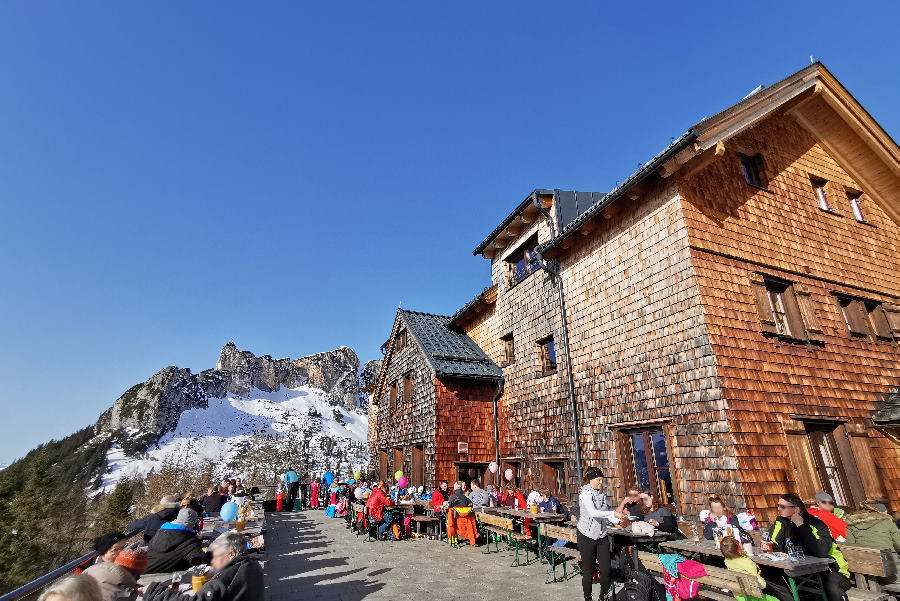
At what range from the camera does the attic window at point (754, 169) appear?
11.8 metres

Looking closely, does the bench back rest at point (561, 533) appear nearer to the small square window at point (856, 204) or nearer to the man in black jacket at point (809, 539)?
the man in black jacket at point (809, 539)

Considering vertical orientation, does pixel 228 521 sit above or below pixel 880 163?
below

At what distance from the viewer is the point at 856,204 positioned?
13.9 metres

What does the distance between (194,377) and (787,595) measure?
15113 cm

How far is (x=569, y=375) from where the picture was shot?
1251 centimetres

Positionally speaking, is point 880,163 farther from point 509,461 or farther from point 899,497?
point 509,461

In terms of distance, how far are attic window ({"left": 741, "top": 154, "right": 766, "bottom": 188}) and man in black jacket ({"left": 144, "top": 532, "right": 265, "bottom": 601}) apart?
13.5 m

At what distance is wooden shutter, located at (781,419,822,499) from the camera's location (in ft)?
28.6

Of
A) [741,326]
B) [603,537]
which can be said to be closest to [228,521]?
[603,537]

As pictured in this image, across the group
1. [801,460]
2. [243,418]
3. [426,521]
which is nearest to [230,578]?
[426,521]

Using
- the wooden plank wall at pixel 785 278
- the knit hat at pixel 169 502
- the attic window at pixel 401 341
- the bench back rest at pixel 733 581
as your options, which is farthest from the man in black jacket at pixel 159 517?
the attic window at pixel 401 341

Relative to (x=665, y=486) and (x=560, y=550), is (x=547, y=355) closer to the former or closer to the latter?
(x=665, y=486)

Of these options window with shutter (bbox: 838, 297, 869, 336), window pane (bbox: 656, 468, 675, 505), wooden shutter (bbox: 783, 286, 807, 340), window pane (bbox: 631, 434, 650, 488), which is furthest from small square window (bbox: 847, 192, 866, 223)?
window pane (bbox: 656, 468, 675, 505)

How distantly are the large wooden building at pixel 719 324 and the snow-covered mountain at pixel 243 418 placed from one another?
66357 millimetres
